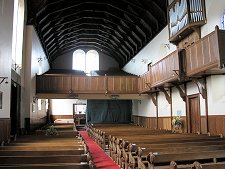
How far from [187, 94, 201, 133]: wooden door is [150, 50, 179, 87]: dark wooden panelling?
1.30m

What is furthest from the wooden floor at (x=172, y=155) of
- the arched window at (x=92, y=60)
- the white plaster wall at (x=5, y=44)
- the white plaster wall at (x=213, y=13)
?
the arched window at (x=92, y=60)

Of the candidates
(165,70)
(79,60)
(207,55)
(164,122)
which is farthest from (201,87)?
(79,60)

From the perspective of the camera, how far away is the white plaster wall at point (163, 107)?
44.1 feet

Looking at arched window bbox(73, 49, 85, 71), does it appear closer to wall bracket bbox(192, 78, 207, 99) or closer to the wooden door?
the wooden door

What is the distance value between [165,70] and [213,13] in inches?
117

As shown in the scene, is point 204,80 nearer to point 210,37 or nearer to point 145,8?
point 210,37

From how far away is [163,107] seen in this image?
14.2m

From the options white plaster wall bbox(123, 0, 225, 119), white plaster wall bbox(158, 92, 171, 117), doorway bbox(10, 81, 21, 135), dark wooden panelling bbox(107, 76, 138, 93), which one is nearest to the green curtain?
white plaster wall bbox(123, 0, 225, 119)

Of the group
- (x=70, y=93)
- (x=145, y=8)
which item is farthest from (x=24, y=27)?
(x=145, y=8)

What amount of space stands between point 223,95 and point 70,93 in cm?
876

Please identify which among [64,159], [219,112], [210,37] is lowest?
[64,159]

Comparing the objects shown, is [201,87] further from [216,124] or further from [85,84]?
[85,84]

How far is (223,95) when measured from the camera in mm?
8781

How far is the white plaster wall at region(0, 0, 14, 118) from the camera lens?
7.47 metres
